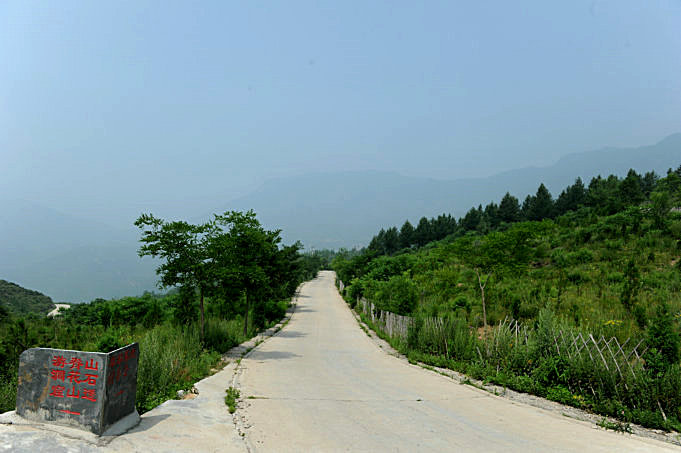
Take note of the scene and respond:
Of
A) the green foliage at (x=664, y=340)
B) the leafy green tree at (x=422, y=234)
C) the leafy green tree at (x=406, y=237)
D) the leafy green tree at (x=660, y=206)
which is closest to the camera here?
the green foliage at (x=664, y=340)

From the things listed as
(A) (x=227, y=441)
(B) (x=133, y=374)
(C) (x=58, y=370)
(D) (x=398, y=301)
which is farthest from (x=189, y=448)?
(D) (x=398, y=301)

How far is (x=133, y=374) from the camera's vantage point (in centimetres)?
568

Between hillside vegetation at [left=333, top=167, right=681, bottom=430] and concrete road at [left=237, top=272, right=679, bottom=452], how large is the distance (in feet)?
4.40

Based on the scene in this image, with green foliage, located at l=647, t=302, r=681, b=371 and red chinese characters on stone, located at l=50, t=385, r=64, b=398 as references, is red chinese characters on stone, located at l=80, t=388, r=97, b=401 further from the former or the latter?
green foliage, located at l=647, t=302, r=681, b=371

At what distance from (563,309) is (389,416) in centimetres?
1276

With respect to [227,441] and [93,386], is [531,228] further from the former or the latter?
[93,386]

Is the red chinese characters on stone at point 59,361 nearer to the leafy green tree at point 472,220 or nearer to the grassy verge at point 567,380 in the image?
the grassy verge at point 567,380

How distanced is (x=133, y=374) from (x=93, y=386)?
27.8 inches

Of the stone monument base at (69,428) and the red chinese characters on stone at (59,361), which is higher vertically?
the red chinese characters on stone at (59,361)

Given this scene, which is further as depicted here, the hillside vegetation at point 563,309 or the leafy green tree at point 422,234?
the leafy green tree at point 422,234

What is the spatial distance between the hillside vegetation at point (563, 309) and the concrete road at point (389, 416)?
1342 millimetres

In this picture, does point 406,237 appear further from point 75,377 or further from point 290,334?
point 75,377

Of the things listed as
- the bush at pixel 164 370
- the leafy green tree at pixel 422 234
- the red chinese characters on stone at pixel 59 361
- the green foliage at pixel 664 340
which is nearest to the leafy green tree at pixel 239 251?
the bush at pixel 164 370

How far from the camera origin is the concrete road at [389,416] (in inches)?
238
